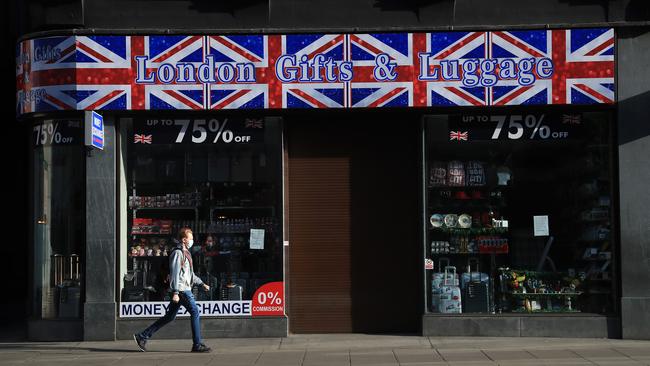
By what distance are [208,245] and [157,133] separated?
1.99 metres

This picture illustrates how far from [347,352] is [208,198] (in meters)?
3.62

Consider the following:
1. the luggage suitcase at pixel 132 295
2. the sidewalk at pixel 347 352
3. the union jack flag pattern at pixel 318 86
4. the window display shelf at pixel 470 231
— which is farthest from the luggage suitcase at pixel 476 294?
the luggage suitcase at pixel 132 295

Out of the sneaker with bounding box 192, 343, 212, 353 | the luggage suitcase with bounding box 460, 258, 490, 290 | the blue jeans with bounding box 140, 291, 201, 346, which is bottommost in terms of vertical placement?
the sneaker with bounding box 192, 343, 212, 353

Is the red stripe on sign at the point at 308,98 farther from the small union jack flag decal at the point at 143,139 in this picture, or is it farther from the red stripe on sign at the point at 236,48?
the small union jack flag decal at the point at 143,139

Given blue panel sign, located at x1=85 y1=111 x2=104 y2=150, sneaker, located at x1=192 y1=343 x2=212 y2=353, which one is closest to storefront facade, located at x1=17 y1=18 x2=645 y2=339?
blue panel sign, located at x1=85 y1=111 x2=104 y2=150

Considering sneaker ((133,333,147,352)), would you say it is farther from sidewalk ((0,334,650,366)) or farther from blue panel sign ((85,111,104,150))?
blue panel sign ((85,111,104,150))

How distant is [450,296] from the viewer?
1373 cm

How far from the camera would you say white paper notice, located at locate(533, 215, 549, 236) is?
13797mm

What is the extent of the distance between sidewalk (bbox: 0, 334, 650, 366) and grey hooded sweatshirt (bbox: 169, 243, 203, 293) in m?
0.95

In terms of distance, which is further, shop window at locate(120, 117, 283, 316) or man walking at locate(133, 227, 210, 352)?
shop window at locate(120, 117, 283, 316)

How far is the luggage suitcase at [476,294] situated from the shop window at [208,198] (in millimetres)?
3021

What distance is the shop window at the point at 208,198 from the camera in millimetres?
13977

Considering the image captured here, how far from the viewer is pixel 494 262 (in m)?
13.9

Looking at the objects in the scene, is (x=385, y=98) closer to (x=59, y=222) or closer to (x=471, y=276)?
(x=471, y=276)
